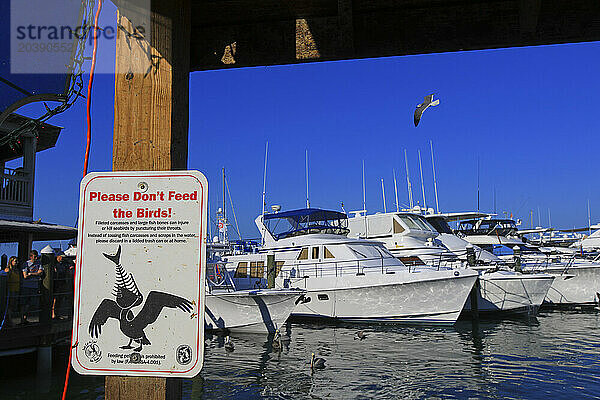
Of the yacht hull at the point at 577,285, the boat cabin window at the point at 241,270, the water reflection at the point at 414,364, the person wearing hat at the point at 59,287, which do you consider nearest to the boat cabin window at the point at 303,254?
the boat cabin window at the point at 241,270

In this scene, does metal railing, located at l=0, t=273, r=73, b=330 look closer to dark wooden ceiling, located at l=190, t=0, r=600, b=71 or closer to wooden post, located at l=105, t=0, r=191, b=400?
dark wooden ceiling, located at l=190, t=0, r=600, b=71

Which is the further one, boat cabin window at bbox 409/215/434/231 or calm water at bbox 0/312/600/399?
boat cabin window at bbox 409/215/434/231

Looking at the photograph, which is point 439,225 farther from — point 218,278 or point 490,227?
point 218,278

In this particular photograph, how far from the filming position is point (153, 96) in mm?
2127

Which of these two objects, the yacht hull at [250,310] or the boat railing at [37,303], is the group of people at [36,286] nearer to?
the boat railing at [37,303]

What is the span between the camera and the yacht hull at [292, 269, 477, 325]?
17.9 metres

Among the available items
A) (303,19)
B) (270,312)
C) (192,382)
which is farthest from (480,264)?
(303,19)

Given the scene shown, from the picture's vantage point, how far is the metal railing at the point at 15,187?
48.5 feet

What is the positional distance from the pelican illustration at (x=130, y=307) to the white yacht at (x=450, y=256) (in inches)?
682

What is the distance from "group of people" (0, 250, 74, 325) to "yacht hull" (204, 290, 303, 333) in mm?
5239

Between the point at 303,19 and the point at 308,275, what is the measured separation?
57.7 feet

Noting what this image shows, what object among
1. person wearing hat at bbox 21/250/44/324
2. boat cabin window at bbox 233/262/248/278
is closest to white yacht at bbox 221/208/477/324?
boat cabin window at bbox 233/262/248/278

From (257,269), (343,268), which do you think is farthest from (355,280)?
(257,269)

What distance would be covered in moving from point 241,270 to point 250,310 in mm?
6496
